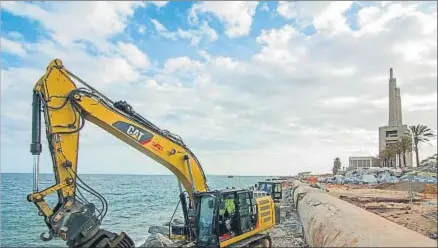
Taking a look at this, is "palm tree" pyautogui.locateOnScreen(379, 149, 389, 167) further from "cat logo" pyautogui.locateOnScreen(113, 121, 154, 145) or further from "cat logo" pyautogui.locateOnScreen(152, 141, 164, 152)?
"cat logo" pyautogui.locateOnScreen(113, 121, 154, 145)

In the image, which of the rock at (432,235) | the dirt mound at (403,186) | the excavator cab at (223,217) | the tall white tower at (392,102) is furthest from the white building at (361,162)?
the excavator cab at (223,217)

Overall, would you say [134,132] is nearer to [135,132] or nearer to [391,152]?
[135,132]

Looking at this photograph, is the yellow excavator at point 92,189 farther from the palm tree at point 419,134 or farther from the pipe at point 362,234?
the palm tree at point 419,134

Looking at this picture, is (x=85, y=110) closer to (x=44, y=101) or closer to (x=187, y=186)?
(x=44, y=101)

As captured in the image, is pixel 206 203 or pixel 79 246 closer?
pixel 79 246

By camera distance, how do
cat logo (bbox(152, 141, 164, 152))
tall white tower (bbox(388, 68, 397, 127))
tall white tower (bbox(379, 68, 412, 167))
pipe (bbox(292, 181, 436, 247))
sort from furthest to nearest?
tall white tower (bbox(388, 68, 397, 127))
tall white tower (bbox(379, 68, 412, 167))
cat logo (bbox(152, 141, 164, 152))
pipe (bbox(292, 181, 436, 247))

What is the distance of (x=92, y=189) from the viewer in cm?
993

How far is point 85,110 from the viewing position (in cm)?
1032

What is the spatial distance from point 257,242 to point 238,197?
1842 mm

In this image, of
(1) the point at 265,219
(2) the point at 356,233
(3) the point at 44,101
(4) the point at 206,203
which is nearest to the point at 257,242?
(1) the point at 265,219

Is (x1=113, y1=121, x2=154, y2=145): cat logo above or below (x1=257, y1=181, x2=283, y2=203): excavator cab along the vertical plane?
above

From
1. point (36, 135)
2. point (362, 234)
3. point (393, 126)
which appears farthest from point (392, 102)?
point (36, 135)

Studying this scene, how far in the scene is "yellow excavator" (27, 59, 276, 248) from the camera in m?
9.32

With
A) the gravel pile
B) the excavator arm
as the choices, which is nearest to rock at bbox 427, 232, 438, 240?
the gravel pile
